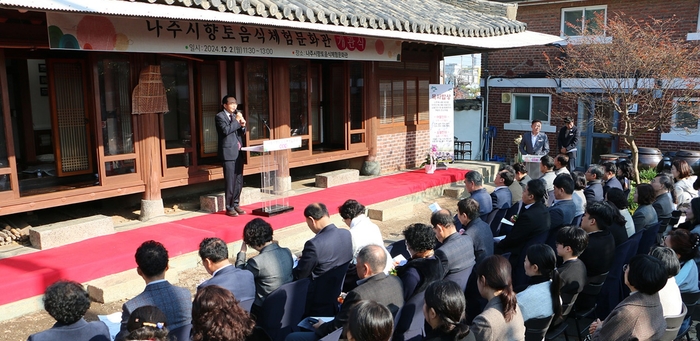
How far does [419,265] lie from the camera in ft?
13.1

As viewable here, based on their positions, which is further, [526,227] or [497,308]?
[526,227]

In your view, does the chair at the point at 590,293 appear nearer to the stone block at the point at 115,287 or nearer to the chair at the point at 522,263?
the chair at the point at 522,263

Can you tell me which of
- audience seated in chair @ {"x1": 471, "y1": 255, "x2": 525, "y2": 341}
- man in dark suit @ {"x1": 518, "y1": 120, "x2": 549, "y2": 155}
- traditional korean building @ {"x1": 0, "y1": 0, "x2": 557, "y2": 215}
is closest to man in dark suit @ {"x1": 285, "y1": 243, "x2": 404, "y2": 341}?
audience seated in chair @ {"x1": 471, "y1": 255, "x2": 525, "y2": 341}

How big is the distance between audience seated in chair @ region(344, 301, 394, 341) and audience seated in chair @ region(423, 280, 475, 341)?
1.21 feet

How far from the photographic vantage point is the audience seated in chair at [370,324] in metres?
2.73

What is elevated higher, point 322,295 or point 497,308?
point 497,308

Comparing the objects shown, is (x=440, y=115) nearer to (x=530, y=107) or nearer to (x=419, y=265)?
(x=530, y=107)

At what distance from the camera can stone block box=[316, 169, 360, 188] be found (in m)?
10.3

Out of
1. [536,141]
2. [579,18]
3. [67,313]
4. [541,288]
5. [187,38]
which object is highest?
[579,18]

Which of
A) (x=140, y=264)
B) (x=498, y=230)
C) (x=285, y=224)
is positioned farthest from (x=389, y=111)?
(x=140, y=264)

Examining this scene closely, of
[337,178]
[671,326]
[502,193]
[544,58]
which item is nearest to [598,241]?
[671,326]

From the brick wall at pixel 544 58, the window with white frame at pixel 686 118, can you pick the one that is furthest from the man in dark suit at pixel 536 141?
the brick wall at pixel 544 58

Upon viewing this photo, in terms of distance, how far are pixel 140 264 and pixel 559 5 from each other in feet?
48.8

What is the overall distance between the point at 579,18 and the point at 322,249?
1363 centimetres
